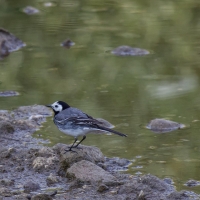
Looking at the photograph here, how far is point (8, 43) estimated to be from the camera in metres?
12.4

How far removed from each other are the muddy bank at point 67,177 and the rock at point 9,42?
497 centimetres

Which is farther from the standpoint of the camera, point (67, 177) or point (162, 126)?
point (162, 126)

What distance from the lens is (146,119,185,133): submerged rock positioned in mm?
7672

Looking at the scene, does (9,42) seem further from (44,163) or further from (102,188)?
(102,188)

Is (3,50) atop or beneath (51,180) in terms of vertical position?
beneath

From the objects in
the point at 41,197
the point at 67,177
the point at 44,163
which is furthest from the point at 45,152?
the point at 41,197

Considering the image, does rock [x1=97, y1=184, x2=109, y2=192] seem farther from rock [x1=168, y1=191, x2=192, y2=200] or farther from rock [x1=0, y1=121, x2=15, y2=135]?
rock [x1=0, y1=121, x2=15, y2=135]

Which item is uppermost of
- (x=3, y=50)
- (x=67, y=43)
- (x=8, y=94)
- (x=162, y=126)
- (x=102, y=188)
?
(x=102, y=188)

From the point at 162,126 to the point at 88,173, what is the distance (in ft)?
6.18

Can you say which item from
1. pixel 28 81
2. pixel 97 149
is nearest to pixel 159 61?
pixel 28 81

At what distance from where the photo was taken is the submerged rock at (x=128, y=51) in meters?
11.4

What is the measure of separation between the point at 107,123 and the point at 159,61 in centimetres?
329

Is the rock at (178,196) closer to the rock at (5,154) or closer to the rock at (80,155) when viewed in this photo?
the rock at (80,155)

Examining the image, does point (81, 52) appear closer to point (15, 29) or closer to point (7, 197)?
point (15, 29)
